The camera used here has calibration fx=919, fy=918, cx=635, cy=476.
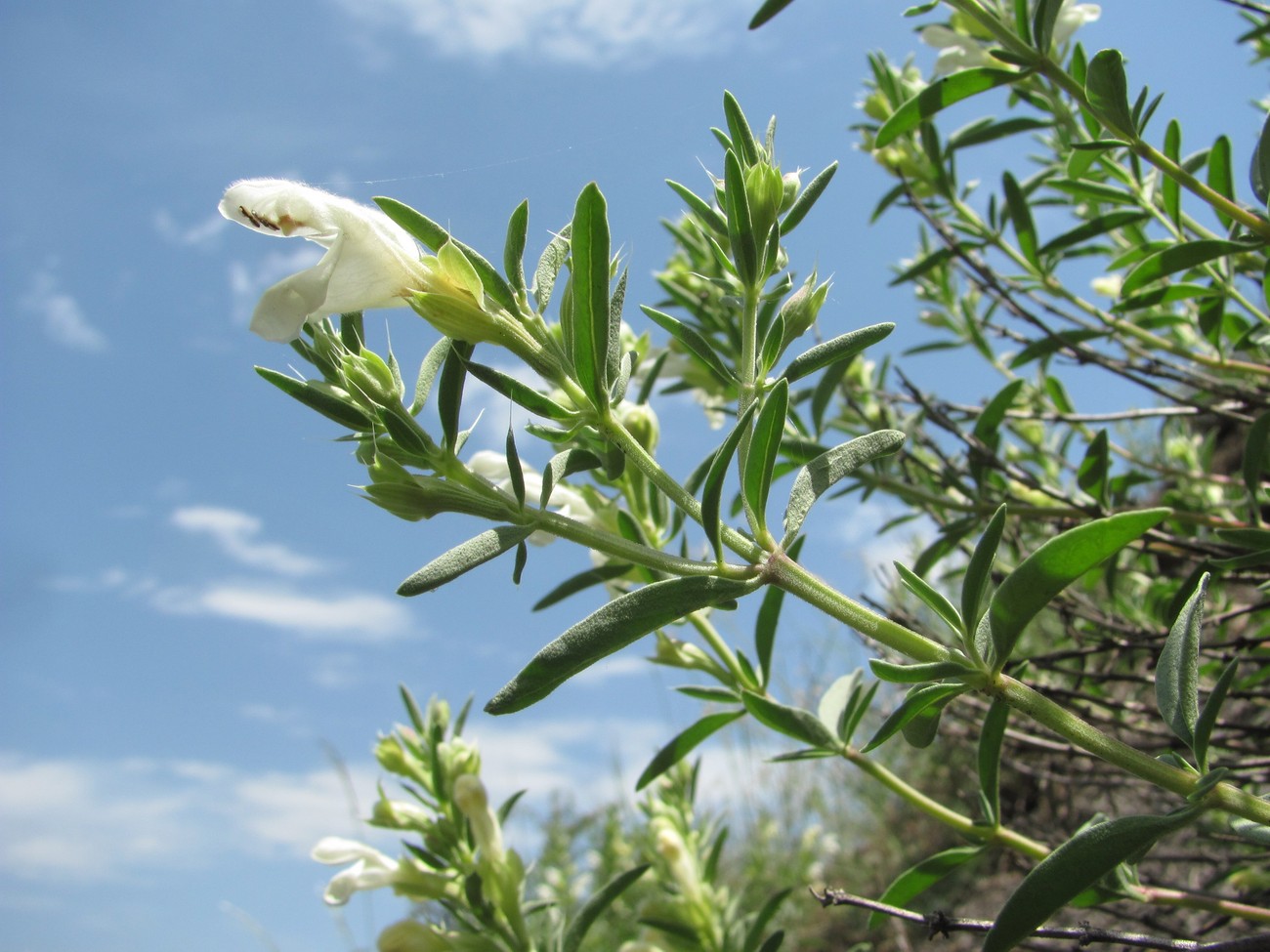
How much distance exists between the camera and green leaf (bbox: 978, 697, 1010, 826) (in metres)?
1.06

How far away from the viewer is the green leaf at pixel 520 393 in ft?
3.05

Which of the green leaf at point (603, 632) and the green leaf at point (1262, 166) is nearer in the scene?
the green leaf at point (603, 632)

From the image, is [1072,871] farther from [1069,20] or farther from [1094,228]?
[1069,20]

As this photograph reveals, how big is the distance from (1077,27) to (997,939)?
1821mm

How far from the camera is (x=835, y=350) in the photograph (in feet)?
3.35

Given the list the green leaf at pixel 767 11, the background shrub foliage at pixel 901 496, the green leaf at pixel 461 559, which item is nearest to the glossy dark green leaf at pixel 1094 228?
the background shrub foliage at pixel 901 496

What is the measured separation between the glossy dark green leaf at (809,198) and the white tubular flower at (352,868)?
1316 mm

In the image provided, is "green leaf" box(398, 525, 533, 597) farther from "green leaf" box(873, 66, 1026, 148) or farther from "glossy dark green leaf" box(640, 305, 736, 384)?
"green leaf" box(873, 66, 1026, 148)

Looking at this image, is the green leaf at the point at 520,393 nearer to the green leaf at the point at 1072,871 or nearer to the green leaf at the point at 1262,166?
the green leaf at the point at 1072,871

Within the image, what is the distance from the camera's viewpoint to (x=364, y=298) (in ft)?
3.04

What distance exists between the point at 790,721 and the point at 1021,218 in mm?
1300

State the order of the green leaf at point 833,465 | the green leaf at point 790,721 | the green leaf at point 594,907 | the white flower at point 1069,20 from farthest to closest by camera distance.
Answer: the white flower at point 1069,20
the green leaf at point 594,907
the green leaf at point 790,721
the green leaf at point 833,465

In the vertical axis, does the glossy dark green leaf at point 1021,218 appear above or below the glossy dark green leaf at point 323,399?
above

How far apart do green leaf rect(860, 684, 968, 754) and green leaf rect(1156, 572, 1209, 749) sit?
0.18 metres
